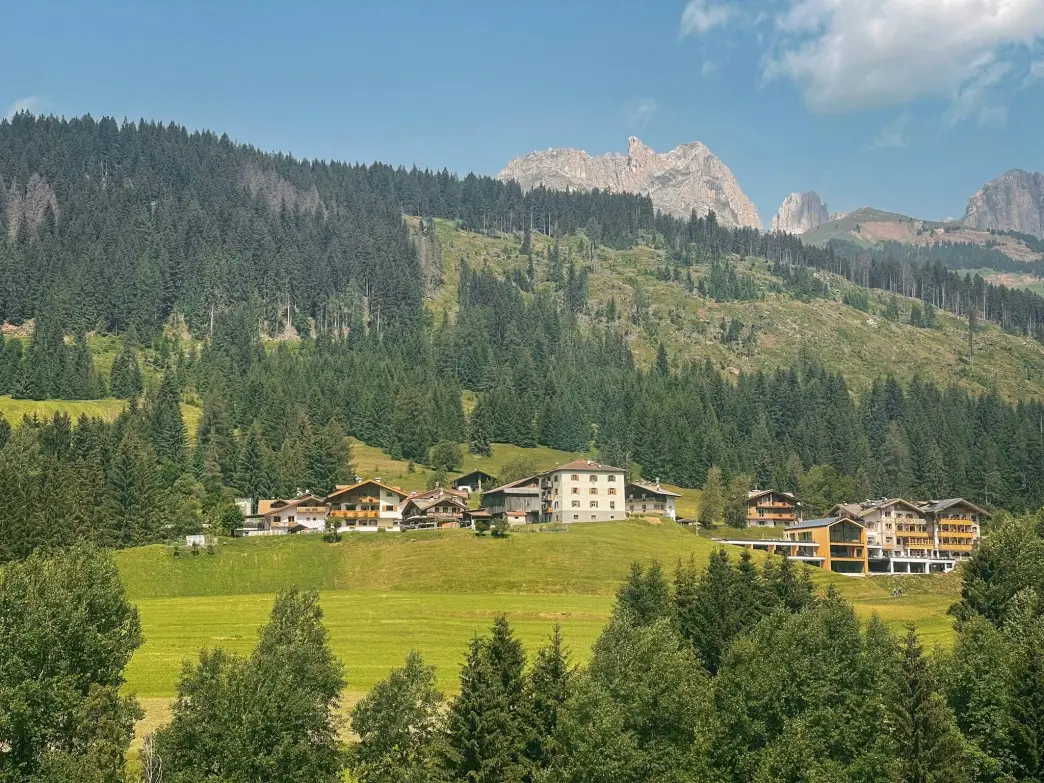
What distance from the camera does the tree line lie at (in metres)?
45.7

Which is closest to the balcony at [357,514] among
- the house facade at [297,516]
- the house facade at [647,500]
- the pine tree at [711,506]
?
the house facade at [297,516]

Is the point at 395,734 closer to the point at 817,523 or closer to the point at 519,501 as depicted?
the point at 519,501

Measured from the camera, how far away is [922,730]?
5028 centimetres

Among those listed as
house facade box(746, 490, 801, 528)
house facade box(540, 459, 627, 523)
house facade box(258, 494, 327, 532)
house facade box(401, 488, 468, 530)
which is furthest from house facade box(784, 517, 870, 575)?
house facade box(258, 494, 327, 532)

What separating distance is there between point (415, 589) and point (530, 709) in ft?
208

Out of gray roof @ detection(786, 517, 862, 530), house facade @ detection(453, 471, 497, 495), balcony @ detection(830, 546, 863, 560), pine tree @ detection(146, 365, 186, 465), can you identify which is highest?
pine tree @ detection(146, 365, 186, 465)

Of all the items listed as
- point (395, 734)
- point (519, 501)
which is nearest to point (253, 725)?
point (395, 734)

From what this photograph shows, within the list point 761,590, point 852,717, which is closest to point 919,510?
point 761,590

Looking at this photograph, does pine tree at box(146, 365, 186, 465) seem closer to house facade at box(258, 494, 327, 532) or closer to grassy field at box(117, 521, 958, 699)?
house facade at box(258, 494, 327, 532)

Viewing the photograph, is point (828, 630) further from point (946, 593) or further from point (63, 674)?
point (946, 593)

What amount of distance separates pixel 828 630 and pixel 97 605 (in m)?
43.1

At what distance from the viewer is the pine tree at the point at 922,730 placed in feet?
160

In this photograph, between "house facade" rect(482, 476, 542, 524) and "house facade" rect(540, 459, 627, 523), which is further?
"house facade" rect(482, 476, 542, 524)

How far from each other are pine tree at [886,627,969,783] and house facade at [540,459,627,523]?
101 meters
